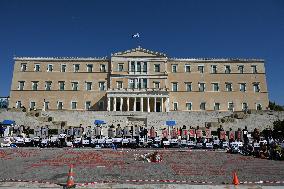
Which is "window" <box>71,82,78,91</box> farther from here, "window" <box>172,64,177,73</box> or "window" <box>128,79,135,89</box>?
"window" <box>172,64,177,73</box>

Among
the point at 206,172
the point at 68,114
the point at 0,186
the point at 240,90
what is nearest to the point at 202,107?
the point at 240,90

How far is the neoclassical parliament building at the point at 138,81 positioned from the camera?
71062 millimetres

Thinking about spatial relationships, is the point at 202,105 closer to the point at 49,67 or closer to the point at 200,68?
the point at 200,68

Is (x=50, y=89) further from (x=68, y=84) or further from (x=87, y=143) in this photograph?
(x=87, y=143)

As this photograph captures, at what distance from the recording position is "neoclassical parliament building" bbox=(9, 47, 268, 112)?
7106 cm

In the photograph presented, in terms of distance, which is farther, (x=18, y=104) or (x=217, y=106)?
(x=18, y=104)

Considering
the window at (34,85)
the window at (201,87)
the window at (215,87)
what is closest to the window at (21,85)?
the window at (34,85)

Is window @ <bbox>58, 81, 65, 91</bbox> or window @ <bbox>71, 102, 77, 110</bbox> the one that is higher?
window @ <bbox>58, 81, 65, 91</bbox>

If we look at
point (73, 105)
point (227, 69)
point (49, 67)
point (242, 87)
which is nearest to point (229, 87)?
point (242, 87)

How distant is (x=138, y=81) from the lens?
71.4 m

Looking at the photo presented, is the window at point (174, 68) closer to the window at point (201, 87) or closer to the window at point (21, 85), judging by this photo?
the window at point (201, 87)

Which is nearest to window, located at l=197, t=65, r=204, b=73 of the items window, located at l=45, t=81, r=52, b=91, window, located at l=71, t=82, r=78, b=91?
window, located at l=71, t=82, r=78, b=91

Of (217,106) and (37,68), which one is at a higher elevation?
(37,68)

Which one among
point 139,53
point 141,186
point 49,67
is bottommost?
point 141,186
